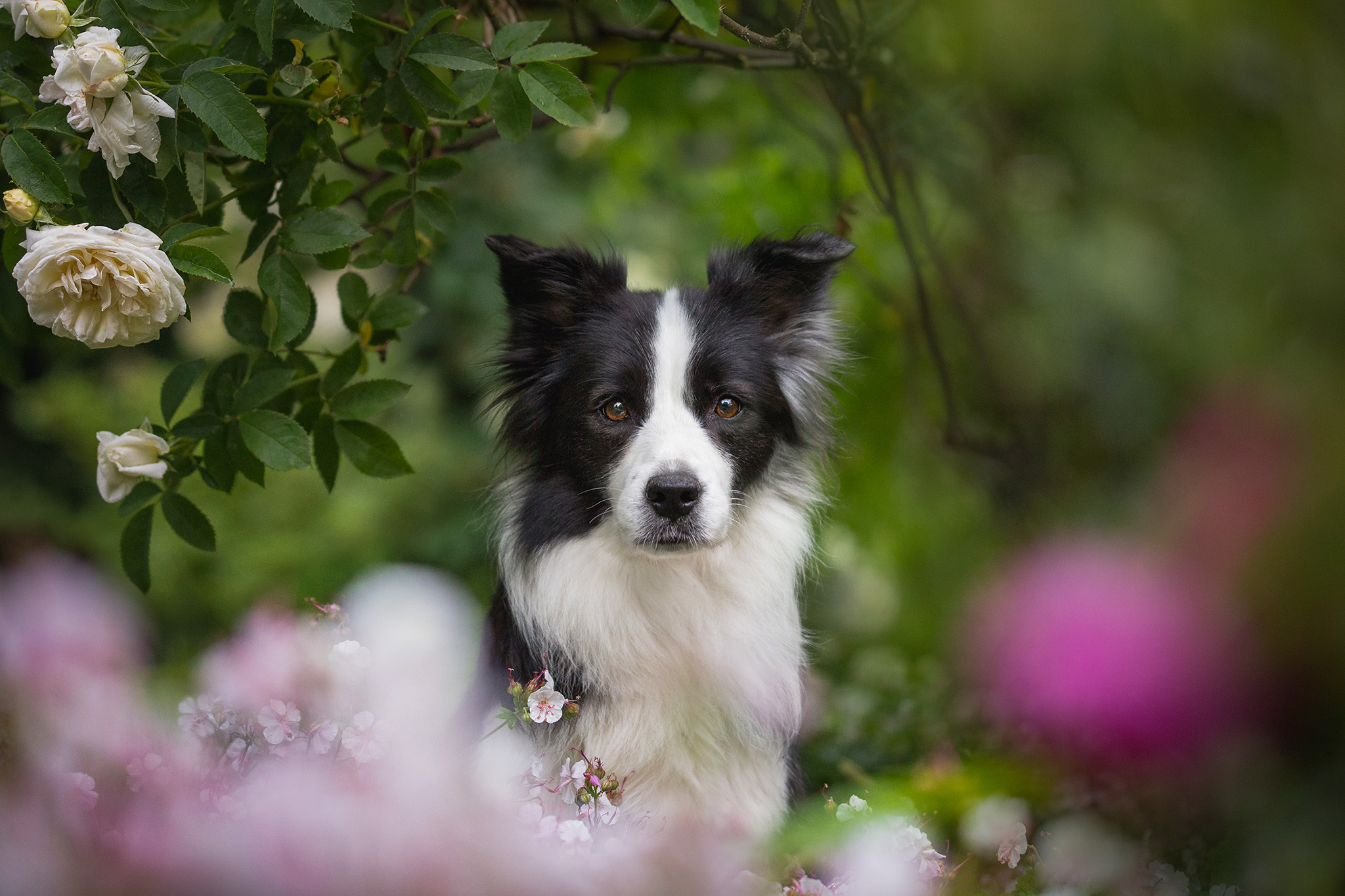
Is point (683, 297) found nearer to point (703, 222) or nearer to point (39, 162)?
point (39, 162)

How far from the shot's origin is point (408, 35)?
1.97 metres

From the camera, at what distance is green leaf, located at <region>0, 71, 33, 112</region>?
1.80 m

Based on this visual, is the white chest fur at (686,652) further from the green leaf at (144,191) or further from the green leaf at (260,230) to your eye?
the green leaf at (144,191)

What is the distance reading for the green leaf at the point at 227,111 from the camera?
5.76ft

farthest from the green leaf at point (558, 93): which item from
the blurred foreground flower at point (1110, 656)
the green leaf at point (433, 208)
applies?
the blurred foreground flower at point (1110, 656)

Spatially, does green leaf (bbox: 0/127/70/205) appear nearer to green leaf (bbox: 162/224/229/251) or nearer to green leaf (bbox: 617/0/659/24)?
green leaf (bbox: 162/224/229/251)

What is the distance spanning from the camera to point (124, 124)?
1.73 metres

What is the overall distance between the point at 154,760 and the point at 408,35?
4.74 feet

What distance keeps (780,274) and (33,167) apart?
1.69m

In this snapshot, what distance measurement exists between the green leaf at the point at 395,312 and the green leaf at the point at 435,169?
0.97ft

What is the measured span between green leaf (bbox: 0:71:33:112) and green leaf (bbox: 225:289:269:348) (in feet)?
1.69

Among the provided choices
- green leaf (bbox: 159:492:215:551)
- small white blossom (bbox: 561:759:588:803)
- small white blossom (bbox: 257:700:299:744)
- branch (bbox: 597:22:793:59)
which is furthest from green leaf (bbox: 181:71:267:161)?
small white blossom (bbox: 561:759:588:803)

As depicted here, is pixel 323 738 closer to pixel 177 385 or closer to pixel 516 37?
pixel 177 385

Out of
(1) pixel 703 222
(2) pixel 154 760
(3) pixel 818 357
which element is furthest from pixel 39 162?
(1) pixel 703 222
